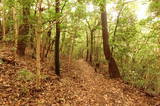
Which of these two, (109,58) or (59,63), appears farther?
(109,58)

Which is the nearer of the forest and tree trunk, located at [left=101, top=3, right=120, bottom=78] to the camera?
the forest

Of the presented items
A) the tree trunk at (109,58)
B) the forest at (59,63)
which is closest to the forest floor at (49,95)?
the forest at (59,63)

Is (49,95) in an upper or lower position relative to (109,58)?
lower

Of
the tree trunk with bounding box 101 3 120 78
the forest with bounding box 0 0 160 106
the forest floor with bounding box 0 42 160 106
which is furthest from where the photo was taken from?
the tree trunk with bounding box 101 3 120 78

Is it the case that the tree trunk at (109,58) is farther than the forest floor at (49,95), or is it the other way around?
the tree trunk at (109,58)

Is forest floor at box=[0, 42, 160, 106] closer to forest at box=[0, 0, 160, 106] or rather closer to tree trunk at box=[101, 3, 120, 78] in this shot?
forest at box=[0, 0, 160, 106]

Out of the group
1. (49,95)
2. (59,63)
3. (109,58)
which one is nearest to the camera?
(49,95)

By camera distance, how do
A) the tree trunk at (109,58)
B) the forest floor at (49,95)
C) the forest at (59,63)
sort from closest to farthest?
the forest floor at (49,95) < the forest at (59,63) < the tree trunk at (109,58)

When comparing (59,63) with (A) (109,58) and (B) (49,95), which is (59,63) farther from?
(A) (109,58)

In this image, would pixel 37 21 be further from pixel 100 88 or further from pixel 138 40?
pixel 138 40

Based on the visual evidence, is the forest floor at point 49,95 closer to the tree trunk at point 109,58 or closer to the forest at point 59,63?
the forest at point 59,63

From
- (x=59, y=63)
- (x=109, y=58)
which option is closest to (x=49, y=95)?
(x=59, y=63)

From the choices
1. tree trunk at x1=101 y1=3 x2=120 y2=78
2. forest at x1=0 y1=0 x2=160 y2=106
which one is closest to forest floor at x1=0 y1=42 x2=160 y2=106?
forest at x1=0 y1=0 x2=160 y2=106

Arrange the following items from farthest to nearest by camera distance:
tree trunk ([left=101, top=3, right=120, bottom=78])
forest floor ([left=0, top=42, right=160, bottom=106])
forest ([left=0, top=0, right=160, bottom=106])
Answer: tree trunk ([left=101, top=3, right=120, bottom=78]) → forest ([left=0, top=0, right=160, bottom=106]) → forest floor ([left=0, top=42, right=160, bottom=106])
